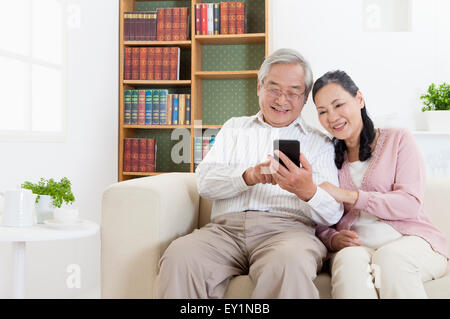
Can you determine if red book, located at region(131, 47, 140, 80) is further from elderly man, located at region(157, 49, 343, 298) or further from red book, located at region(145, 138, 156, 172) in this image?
elderly man, located at region(157, 49, 343, 298)

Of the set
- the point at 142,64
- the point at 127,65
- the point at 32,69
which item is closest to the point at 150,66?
the point at 142,64

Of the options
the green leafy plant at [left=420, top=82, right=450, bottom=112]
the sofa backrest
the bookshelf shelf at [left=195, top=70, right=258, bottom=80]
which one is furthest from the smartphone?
the green leafy plant at [left=420, top=82, right=450, bottom=112]

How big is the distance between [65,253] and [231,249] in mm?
1320

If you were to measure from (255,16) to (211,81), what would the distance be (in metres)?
0.57

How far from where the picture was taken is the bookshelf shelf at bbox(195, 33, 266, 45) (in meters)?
3.16

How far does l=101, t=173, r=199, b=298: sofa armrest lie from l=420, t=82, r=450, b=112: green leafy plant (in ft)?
7.02

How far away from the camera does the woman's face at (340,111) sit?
1.65 meters

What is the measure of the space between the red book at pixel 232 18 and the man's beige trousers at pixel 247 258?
185cm

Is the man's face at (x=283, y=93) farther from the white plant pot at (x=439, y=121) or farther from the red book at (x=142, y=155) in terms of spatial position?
the red book at (x=142, y=155)

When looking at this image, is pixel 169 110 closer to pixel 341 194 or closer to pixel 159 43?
pixel 159 43

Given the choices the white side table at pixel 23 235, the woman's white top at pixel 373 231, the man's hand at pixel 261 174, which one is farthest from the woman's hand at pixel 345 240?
the white side table at pixel 23 235

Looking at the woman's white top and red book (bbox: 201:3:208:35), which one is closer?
A: the woman's white top
